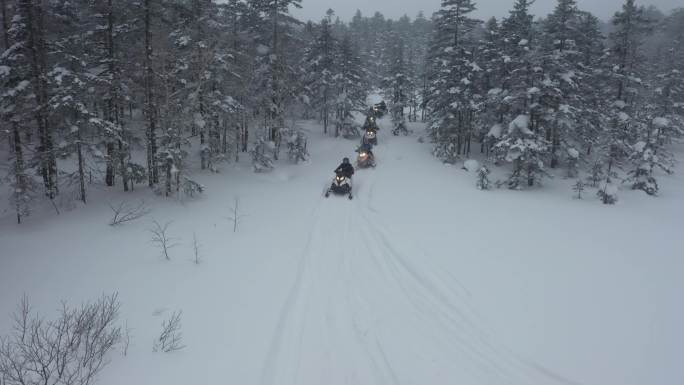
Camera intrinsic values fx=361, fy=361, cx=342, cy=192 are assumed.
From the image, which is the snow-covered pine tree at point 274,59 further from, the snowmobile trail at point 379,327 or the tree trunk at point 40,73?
the snowmobile trail at point 379,327

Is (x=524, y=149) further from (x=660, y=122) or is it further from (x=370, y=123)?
(x=370, y=123)

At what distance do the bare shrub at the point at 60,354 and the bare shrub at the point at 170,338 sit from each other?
0.75 m

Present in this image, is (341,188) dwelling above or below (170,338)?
above

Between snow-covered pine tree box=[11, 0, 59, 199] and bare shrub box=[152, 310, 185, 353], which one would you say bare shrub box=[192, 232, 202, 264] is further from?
snow-covered pine tree box=[11, 0, 59, 199]

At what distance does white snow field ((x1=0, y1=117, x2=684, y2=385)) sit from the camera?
6586mm

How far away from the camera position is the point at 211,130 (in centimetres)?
2041

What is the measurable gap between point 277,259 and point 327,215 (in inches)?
194

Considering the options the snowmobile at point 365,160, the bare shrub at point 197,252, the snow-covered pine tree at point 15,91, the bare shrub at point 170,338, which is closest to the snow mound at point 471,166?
the snowmobile at point 365,160

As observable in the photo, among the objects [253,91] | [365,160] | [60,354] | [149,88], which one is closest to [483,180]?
[365,160]

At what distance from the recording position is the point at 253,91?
2659 centimetres

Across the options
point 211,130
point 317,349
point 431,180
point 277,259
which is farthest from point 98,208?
point 431,180

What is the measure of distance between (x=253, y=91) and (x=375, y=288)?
21116mm

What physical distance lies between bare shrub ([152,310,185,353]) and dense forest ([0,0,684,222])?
32.5ft

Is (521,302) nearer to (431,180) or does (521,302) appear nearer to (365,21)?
(431,180)
